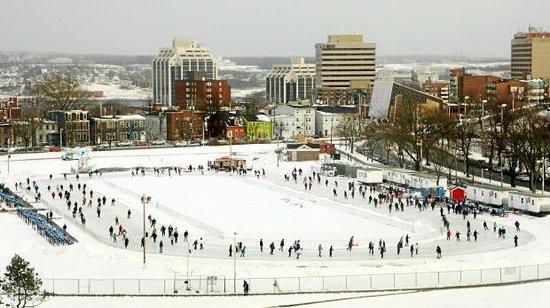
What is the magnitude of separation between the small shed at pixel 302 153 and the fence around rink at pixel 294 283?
3811cm

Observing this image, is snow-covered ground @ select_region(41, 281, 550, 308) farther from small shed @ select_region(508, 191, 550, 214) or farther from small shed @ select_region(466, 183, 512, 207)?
small shed @ select_region(466, 183, 512, 207)

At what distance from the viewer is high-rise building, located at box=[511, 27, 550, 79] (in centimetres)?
14550

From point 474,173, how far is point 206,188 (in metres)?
16.6

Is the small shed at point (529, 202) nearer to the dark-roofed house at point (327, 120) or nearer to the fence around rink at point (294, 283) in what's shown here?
the fence around rink at point (294, 283)

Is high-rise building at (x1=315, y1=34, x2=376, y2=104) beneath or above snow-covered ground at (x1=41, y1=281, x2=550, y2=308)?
above

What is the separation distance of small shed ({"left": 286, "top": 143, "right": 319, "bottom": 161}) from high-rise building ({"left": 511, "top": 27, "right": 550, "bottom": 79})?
7843 centimetres

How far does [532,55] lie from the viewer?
147 meters

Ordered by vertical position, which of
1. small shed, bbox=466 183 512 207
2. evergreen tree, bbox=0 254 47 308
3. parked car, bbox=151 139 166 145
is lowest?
parked car, bbox=151 139 166 145

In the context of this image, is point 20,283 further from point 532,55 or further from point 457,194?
point 532,55

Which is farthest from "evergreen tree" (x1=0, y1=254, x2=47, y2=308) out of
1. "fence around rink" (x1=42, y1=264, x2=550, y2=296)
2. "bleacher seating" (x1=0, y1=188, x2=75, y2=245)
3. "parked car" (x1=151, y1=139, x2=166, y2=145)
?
"parked car" (x1=151, y1=139, x2=166, y2=145)

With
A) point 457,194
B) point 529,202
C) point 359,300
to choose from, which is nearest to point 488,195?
point 457,194

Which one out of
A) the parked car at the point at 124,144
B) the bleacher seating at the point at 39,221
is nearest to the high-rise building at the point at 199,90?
the parked car at the point at 124,144

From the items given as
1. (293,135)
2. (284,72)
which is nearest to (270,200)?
(293,135)

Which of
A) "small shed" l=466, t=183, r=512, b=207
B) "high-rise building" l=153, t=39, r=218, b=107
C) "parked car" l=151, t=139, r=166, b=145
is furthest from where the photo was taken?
"high-rise building" l=153, t=39, r=218, b=107
